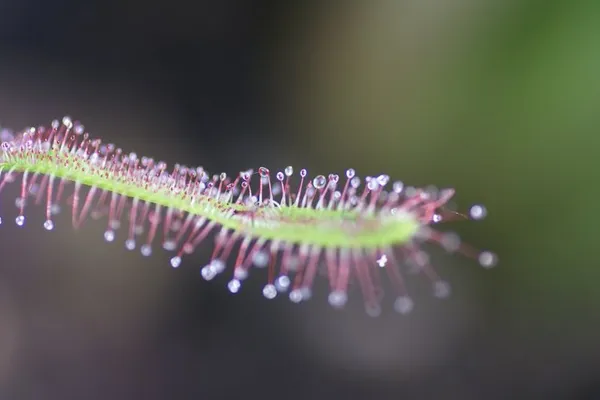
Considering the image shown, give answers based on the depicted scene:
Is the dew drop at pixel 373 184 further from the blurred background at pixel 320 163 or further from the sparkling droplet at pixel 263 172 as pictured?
the blurred background at pixel 320 163

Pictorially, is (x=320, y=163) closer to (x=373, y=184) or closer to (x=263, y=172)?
(x=263, y=172)

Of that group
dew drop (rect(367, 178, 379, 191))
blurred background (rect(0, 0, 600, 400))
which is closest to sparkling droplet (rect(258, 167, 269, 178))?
dew drop (rect(367, 178, 379, 191))

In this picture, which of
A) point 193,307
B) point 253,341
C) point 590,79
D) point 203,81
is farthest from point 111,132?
point 590,79

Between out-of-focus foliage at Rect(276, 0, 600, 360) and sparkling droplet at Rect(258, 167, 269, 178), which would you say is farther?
out-of-focus foliage at Rect(276, 0, 600, 360)

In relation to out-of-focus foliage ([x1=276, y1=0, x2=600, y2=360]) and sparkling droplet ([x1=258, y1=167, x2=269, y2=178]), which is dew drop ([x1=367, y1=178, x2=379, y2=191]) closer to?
sparkling droplet ([x1=258, y1=167, x2=269, y2=178])

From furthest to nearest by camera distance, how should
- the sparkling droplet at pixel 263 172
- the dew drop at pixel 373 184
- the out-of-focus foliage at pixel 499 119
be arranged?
the out-of-focus foliage at pixel 499 119 → the sparkling droplet at pixel 263 172 → the dew drop at pixel 373 184

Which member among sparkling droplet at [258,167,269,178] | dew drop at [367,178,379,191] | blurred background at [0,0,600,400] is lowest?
dew drop at [367,178,379,191]

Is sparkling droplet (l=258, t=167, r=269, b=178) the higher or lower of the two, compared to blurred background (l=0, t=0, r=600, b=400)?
lower

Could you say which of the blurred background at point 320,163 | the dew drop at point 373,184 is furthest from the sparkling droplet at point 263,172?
the blurred background at point 320,163

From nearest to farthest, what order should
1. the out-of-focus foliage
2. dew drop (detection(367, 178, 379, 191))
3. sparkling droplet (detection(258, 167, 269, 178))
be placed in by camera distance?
1. dew drop (detection(367, 178, 379, 191))
2. sparkling droplet (detection(258, 167, 269, 178))
3. the out-of-focus foliage
